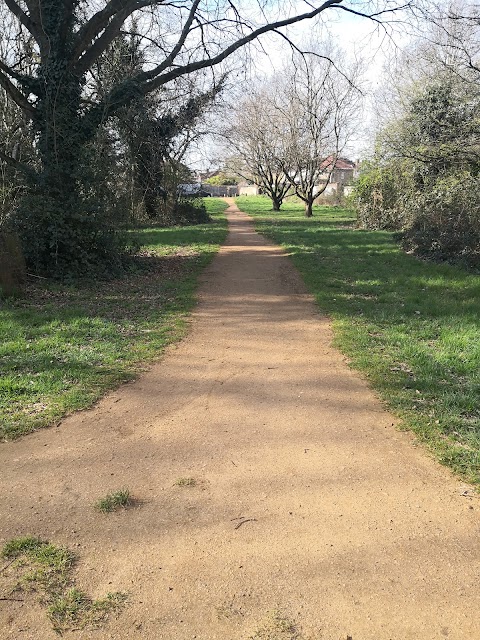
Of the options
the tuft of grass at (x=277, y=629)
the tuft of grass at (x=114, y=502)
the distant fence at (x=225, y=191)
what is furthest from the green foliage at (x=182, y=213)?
the distant fence at (x=225, y=191)

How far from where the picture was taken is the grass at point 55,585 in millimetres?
2287

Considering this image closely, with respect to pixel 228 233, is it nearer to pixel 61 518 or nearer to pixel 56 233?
pixel 56 233

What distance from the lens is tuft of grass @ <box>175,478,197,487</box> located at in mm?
3328

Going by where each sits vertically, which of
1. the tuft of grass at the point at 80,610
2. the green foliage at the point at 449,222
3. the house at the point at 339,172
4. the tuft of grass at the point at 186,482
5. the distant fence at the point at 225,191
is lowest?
the tuft of grass at the point at 80,610

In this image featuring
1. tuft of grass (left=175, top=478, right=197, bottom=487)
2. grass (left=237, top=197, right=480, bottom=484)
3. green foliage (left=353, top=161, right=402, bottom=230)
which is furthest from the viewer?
green foliage (left=353, top=161, right=402, bottom=230)

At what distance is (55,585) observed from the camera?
2459 millimetres

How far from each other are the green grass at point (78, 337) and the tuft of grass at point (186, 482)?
1469 mm

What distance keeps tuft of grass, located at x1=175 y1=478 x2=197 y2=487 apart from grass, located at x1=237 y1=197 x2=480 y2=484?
1.87 metres

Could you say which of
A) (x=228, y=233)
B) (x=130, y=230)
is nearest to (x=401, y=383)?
(x=130, y=230)

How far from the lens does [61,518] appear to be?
2.98 m

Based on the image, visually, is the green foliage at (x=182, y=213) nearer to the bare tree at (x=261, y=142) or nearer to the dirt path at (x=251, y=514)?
the bare tree at (x=261, y=142)

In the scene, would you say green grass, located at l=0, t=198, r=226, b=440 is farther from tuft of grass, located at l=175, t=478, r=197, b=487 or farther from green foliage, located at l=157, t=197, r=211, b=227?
green foliage, located at l=157, t=197, r=211, b=227

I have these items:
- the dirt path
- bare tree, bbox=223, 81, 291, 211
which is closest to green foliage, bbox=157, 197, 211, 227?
bare tree, bbox=223, 81, 291, 211

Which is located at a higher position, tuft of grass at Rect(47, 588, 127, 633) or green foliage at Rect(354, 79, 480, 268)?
green foliage at Rect(354, 79, 480, 268)
